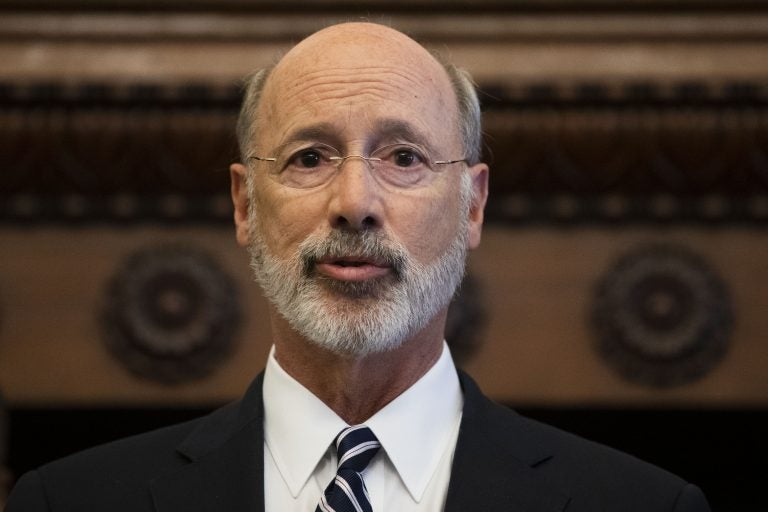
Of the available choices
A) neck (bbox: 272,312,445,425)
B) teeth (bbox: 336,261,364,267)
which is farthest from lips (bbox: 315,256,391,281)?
neck (bbox: 272,312,445,425)

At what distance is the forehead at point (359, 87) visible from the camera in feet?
6.86

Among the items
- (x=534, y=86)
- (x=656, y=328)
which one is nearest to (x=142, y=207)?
(x=534, y=86)

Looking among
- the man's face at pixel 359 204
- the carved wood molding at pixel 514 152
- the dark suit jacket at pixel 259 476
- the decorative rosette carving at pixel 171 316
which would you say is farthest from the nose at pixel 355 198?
the decorative rosette carving at pixel 171 316

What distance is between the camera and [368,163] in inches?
81.0

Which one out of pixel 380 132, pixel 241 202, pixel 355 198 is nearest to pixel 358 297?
pixel 355 198

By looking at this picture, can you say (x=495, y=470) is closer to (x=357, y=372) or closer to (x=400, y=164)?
(x=357, y=372)

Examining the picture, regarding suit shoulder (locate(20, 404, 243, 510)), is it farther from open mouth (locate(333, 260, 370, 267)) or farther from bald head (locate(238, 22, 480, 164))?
bald head (locate(238, 22, 480, 164))

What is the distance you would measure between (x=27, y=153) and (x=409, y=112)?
1378 millimetres

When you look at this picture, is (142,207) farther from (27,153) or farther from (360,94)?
(360,94)

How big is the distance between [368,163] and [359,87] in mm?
126

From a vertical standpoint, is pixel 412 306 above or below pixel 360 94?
below

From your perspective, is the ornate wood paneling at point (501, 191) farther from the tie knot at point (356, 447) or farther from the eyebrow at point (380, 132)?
the tie knot at point (356, 447)

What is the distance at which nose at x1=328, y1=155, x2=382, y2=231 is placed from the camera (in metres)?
1.99

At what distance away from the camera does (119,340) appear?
320cm
